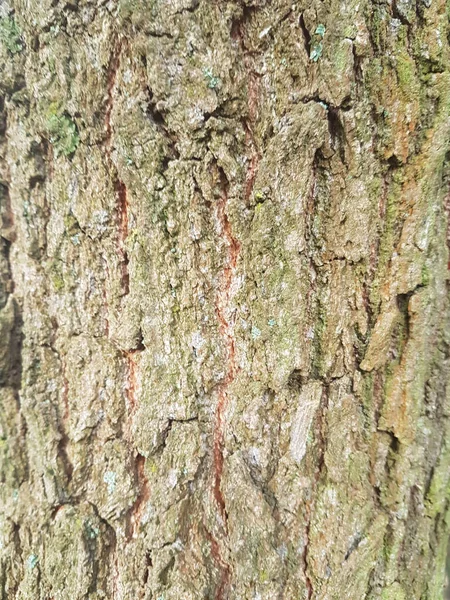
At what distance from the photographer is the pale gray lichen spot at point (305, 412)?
0.81 m

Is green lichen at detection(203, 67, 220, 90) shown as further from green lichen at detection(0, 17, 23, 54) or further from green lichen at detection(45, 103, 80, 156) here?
green lichen at detection(0, 17, 23, 54)

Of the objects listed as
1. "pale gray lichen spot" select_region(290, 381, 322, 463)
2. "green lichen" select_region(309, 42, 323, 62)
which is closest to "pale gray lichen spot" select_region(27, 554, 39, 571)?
"pale gray lichen spot" select_region(290, 381, 322, 463)

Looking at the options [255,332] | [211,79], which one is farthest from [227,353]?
[211,79]

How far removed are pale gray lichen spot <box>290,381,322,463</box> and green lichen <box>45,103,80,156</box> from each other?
0.67m

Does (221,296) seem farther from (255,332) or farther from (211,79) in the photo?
(211,79)

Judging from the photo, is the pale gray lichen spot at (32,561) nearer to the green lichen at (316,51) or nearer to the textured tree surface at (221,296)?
the textured tree surface at (221,296)

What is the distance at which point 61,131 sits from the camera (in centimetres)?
79

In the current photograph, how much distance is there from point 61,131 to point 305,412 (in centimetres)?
74

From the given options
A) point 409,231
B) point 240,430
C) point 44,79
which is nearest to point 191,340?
point 240,430

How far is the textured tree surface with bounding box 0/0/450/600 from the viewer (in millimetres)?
728

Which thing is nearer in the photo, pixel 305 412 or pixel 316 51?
pixel 316 51

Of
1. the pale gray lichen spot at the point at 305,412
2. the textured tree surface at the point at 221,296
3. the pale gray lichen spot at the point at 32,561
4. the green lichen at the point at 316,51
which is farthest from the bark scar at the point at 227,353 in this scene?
the pale gray lichen spot at the point at 32,561

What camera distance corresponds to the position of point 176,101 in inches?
28.7

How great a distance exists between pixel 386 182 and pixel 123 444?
75 cm
